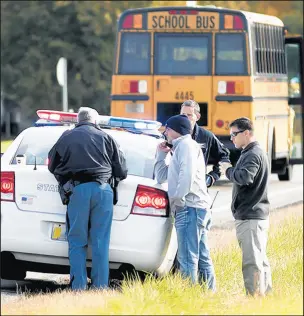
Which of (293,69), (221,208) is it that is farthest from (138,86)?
(221,208)

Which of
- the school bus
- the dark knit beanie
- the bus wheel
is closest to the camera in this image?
the dark knit beanie

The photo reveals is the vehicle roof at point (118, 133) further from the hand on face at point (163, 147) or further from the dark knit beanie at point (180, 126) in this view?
the dark knit beanie at point (180, 126)

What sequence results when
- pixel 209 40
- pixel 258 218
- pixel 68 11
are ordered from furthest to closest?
pixel 68 11
pixel 209 40
pixel 258 218

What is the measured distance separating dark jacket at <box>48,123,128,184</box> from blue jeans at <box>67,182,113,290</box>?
0.09m

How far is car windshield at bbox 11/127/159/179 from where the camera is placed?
37.2 feet

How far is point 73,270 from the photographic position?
1059 centimetres

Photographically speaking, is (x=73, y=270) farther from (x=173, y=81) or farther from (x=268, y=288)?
(x=173, y=81)

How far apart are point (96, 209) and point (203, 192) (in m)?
0.83

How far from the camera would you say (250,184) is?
10.0 meters

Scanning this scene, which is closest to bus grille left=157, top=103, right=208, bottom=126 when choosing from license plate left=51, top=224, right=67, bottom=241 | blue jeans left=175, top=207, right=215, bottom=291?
license plate left=51, top=224, right=67, bottom=241

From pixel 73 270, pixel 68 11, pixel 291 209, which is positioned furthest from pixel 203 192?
pixel 68 11

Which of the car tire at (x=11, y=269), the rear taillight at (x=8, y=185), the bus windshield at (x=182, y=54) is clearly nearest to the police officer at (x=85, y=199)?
the rear taillight at (x=8, y=185)

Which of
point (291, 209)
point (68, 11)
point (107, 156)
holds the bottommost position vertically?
point (291, 209)

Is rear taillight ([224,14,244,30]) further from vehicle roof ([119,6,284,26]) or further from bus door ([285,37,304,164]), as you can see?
bus door ([285,37,304,164])
